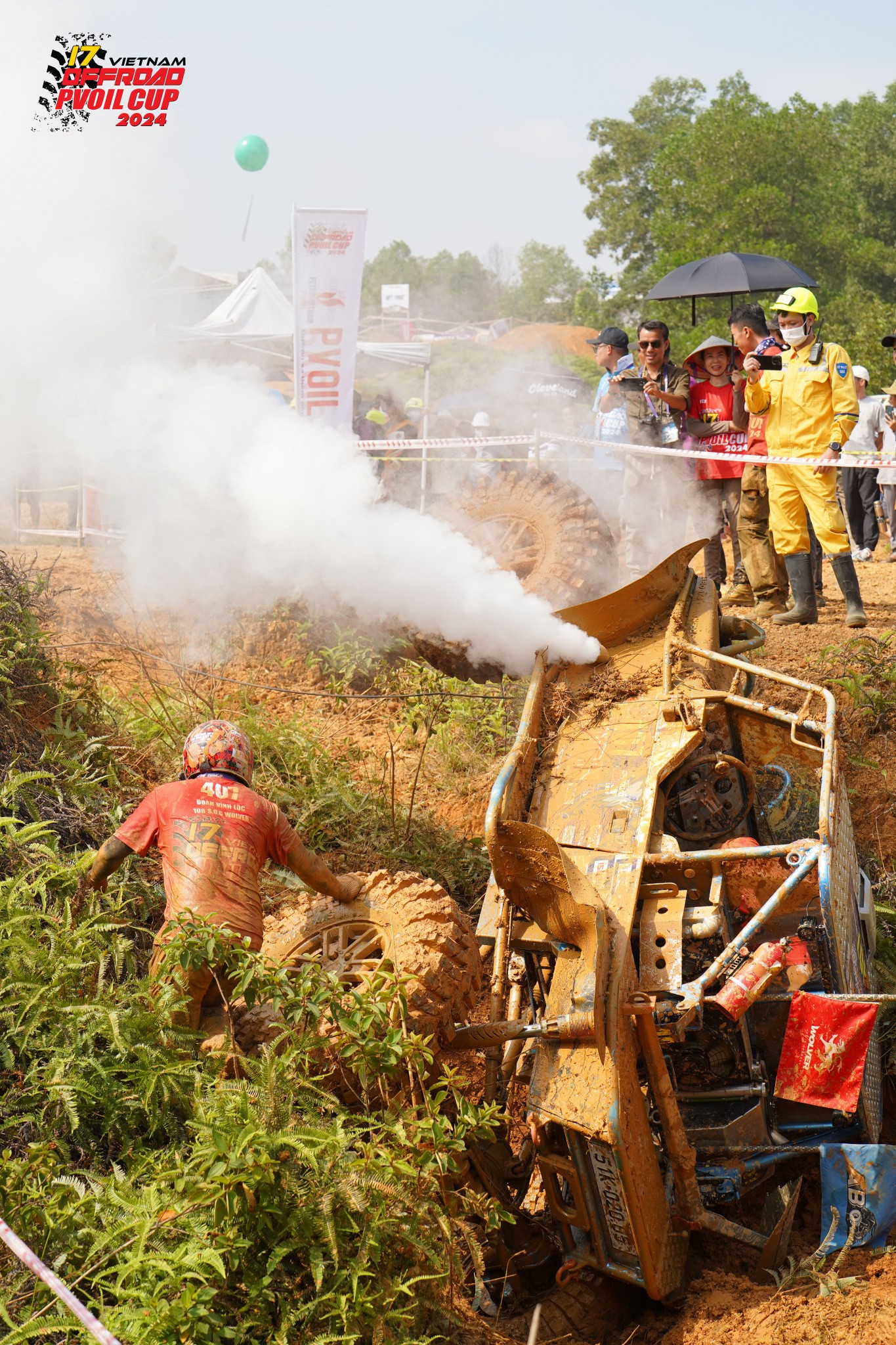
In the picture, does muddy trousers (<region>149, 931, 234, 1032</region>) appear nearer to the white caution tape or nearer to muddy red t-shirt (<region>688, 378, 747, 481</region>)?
the white caution tape

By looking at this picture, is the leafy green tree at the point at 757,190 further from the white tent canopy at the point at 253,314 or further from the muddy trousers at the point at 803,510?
the muddy trousers at the point at 803,510

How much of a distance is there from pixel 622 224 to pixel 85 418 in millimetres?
33132

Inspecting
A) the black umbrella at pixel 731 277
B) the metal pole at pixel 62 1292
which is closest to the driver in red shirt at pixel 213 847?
the metal pole at pixel 62 1292

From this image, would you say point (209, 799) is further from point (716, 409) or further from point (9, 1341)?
point (716, 409)

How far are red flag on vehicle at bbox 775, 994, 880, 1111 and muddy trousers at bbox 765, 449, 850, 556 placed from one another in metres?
4.14

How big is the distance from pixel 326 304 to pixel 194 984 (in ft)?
22.4

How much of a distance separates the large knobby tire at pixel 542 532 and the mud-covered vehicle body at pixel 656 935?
225 centimetres

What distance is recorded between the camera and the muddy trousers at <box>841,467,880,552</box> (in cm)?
1227

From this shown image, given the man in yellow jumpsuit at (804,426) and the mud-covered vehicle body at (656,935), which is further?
the man in yellow jumpsuit at (804,426)

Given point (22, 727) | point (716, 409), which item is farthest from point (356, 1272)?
point (716, 409)

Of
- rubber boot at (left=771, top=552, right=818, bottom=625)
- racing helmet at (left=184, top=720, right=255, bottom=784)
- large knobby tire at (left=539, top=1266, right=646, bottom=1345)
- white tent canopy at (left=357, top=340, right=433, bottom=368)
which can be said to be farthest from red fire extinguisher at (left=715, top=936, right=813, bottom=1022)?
white tent canopy at (left=357, top=340, right=433, bottom=368)

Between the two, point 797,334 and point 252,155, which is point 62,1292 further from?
point 252,155

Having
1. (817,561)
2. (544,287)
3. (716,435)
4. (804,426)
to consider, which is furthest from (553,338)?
(804,426)

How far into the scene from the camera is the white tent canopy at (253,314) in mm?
16688
